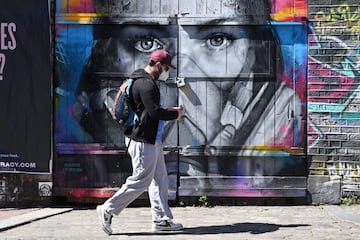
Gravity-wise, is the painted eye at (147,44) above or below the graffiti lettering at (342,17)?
below

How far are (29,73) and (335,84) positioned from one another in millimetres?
3844

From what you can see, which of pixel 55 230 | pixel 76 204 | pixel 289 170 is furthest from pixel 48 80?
pixel 289 170

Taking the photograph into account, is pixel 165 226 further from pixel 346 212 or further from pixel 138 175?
pixel 346 212

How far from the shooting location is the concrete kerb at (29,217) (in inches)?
275

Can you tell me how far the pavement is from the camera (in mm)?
6473

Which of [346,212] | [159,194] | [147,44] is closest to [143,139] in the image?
[159,194]

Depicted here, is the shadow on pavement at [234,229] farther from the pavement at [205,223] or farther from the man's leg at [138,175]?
the man's leg at [138,175]

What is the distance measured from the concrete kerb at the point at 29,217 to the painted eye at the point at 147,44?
2.22m

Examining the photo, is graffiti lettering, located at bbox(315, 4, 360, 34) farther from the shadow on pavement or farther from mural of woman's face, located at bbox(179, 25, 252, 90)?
the shadow on pavement

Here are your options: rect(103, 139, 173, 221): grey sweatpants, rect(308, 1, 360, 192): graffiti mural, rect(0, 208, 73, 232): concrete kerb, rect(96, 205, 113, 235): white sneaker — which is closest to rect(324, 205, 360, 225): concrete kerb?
rect(308, 1, 360, 192): graffiti mural

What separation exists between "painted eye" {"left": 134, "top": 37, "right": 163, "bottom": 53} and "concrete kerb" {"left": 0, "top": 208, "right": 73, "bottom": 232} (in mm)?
2217

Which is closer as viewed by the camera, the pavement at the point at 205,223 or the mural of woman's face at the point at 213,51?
the pavement at the point at 205,223

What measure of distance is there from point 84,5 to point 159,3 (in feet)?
3.10

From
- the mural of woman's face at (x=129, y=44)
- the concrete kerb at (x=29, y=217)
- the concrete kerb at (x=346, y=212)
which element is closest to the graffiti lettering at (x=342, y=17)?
the mural of woman's face at (x=129, y=44)
